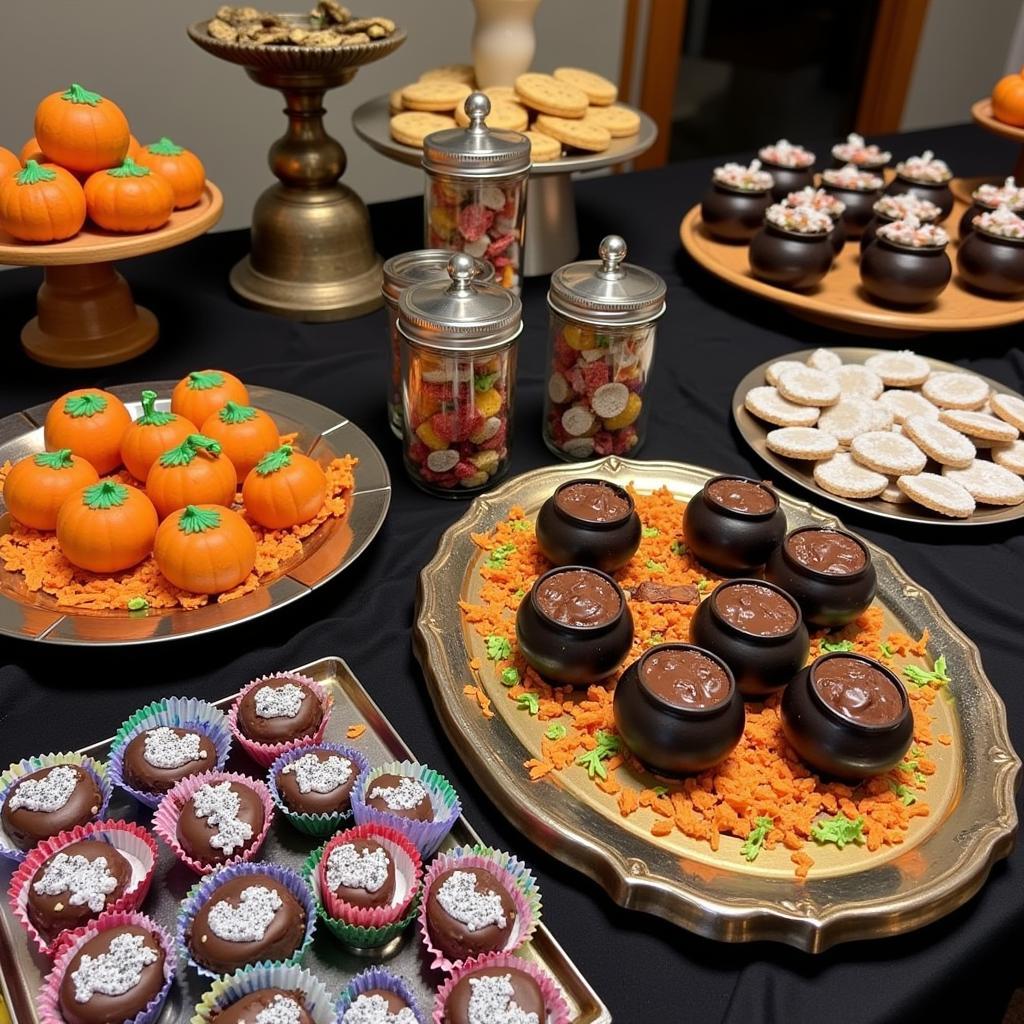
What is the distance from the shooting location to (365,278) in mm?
1620

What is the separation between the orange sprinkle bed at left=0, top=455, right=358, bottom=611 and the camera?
0.94 meters

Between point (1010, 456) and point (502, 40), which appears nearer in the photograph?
point (1010, 456)

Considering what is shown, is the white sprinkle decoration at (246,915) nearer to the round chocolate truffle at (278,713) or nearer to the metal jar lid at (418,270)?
the round chocolate truffle at (278,713)

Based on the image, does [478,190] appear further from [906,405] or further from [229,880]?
[229,880]

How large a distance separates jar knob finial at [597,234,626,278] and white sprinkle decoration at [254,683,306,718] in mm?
618

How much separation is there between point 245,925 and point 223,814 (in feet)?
0.32

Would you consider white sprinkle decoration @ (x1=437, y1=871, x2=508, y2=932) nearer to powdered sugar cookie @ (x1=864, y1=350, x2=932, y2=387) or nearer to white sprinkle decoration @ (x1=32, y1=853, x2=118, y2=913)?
white sprinkle decoration @ (x1=32, y1=853, x2=118, y2=913)

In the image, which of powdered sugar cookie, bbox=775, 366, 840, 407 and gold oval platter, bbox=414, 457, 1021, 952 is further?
powdered sugar cookie, bbox=775, 366, 840, 407

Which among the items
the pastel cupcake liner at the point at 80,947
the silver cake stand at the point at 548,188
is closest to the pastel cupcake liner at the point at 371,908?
the pastel cupcake liner at the point at 80,947

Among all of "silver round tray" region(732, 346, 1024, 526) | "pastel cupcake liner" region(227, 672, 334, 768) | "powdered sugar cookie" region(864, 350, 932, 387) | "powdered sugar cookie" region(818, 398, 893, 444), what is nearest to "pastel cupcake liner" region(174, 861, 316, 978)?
"pastel cupcake liner" region(227, 672, 334, 768)

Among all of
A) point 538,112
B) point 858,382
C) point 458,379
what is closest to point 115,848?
point 458,379

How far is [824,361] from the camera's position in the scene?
1419 millimetres

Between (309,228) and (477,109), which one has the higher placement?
(477,109)

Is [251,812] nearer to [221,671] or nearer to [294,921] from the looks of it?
[294,921]
